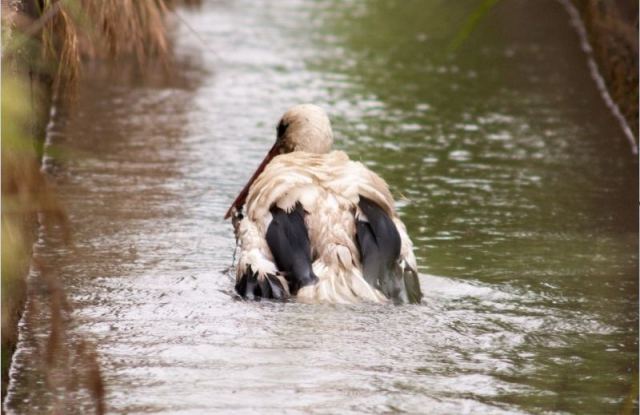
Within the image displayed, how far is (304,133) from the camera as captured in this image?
7.99 m

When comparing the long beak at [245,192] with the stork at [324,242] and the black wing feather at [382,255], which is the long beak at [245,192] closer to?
the stork at [324,242]

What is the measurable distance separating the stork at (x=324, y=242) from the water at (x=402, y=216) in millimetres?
115

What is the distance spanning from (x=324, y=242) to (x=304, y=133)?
129 centimetres

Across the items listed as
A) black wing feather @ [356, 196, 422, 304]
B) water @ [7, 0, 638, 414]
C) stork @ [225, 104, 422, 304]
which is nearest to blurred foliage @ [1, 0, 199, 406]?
water @ [7, 0, 638, 414]

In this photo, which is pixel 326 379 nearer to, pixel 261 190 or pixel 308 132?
pixel 261 190

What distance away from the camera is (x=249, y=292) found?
22.4 feet

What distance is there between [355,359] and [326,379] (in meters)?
0.33

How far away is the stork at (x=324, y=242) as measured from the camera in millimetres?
6754

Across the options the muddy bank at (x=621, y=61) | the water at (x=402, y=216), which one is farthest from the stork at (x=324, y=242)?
the muddy bank at (x=621, y=61)

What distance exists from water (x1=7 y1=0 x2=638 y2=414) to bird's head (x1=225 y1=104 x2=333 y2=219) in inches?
22.3

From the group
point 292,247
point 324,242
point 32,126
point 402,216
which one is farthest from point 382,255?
point 402,216

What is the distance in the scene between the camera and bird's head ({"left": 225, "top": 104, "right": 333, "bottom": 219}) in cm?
795

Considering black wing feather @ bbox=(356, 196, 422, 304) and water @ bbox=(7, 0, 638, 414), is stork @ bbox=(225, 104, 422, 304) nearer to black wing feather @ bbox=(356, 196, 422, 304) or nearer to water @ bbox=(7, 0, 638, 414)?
black wing feather @ bbox=(356, 196, 422, 304)

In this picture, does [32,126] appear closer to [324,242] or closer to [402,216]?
[324,242]
